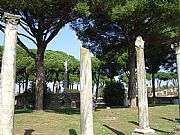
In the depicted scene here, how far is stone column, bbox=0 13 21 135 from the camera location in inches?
243

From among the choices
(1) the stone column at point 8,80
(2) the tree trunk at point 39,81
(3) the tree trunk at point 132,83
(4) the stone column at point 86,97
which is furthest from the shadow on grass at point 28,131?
(3) the tree trunk at point 132,83

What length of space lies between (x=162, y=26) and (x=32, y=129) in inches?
430

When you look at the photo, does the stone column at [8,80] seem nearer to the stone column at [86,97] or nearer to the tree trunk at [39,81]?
the stone column at [86,97]

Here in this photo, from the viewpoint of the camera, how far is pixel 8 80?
6309 millimetres

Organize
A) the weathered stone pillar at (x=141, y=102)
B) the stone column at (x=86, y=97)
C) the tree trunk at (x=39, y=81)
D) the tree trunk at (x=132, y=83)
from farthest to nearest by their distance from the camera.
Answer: the tree trunk at (x=132, y=83)
the tree trunk at (x=39, y=81)
the weathered stone pillar at (x=141, y=102)
the stone column at (x=86, y=97)

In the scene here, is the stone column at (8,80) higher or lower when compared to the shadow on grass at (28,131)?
higher

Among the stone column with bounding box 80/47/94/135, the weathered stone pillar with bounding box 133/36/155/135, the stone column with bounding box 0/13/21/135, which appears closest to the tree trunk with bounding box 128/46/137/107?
the weathered stone pillar with bounding box 133/36/155/135

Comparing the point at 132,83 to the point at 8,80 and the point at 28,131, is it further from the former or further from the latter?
the point at 8,80

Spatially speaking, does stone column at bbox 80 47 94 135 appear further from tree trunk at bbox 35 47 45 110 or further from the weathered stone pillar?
tree trunk at bbox 35 47 45 110

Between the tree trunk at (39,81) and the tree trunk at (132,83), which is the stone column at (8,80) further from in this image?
the tree trunk at (132,83)

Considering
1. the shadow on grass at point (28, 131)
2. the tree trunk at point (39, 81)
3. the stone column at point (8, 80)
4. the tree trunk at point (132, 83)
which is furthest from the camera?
the tree trunk at point (132, 83)

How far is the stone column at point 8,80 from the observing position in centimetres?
618

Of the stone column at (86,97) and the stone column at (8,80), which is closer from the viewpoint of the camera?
the stone column at (8,80)

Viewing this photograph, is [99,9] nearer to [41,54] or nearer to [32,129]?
[41,54]
